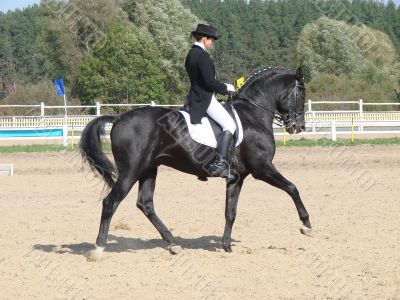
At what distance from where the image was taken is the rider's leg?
8383mm

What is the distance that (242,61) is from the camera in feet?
320

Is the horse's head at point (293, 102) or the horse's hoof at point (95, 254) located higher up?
the horse's head at point (293, 102)

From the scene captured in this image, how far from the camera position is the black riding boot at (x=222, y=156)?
8.38 m

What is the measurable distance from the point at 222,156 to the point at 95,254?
1.82 meters

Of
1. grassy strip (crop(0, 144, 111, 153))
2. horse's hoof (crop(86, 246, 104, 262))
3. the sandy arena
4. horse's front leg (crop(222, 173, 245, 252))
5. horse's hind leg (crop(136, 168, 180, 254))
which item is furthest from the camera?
grassy strip (crop(0, 144, 111, 153))

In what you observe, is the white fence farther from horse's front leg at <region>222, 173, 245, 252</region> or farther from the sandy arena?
horse's front leg at <region>222, 173, 245, 252</region>

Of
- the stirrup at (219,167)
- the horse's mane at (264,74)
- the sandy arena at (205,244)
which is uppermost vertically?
the horse's mane at (264,74)

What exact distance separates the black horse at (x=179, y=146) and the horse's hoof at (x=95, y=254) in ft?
0.04

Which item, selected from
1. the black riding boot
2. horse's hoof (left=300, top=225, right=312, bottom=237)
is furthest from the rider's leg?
horse's hoof (left=300, top=225, right=312, bottom=237)

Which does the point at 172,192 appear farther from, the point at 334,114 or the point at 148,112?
the point at 334,114

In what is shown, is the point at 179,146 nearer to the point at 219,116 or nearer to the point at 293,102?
the point at 219,116

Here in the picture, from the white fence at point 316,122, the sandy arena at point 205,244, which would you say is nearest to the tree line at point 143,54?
the white fence at point 316,122

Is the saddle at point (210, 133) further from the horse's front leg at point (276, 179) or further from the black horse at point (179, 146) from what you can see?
the horse's front leg at point (276, 179)

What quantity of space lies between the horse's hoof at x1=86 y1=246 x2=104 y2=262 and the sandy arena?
0.09 metres
